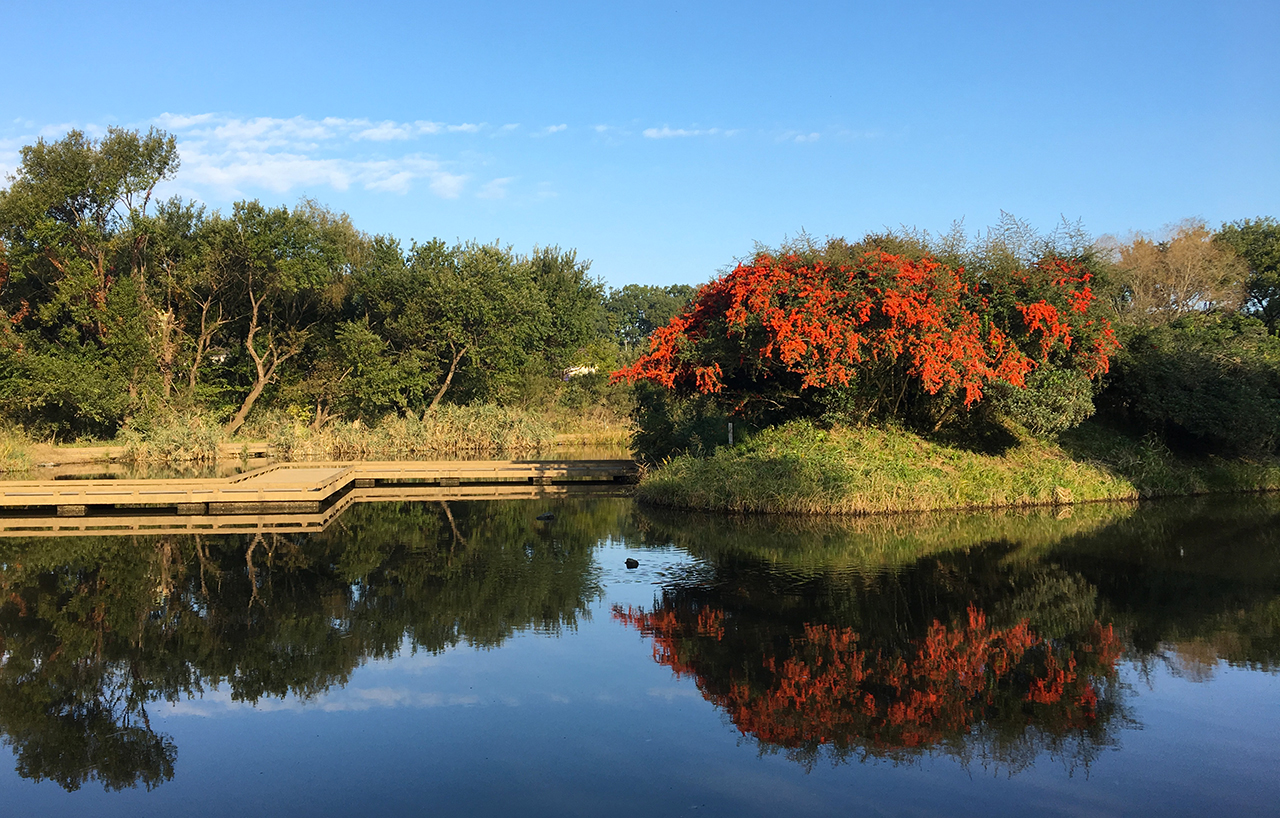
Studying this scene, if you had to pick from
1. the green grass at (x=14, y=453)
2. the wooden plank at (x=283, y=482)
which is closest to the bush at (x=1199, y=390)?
A: the wooden plank at (x=283, y=482)

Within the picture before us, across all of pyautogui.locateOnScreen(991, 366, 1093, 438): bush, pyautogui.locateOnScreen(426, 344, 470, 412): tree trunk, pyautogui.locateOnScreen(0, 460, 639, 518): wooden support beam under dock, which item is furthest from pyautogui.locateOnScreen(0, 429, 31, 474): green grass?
pyautogui.locateOnScreen(991, 366, 1093, 438): bush

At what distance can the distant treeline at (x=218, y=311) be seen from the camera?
3272 centimetres

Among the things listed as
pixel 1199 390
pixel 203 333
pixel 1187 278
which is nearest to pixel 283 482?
pixel 203 333

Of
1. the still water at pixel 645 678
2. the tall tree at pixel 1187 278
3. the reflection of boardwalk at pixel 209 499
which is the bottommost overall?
the still water at pixel 645 678

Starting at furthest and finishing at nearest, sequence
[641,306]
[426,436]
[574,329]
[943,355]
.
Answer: [641,306], [574,329], [426,436], [943,355]

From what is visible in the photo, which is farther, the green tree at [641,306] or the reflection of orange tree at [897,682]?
the green tree at [641,306]

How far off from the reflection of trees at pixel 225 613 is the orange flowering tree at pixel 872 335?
4928 millimetres

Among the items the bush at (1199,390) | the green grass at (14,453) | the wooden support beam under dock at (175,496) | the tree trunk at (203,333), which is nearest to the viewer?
the wooden support beam under dock at (175,496)

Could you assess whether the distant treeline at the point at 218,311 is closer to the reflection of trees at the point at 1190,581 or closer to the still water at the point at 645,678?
the still water at the point at 645,678

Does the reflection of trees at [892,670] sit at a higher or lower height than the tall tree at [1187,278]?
lower

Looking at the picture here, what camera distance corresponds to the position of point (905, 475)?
787 inches

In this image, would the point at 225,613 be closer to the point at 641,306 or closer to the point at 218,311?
the point at 218,311

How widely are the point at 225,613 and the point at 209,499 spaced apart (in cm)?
967

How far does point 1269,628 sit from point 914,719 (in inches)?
236
